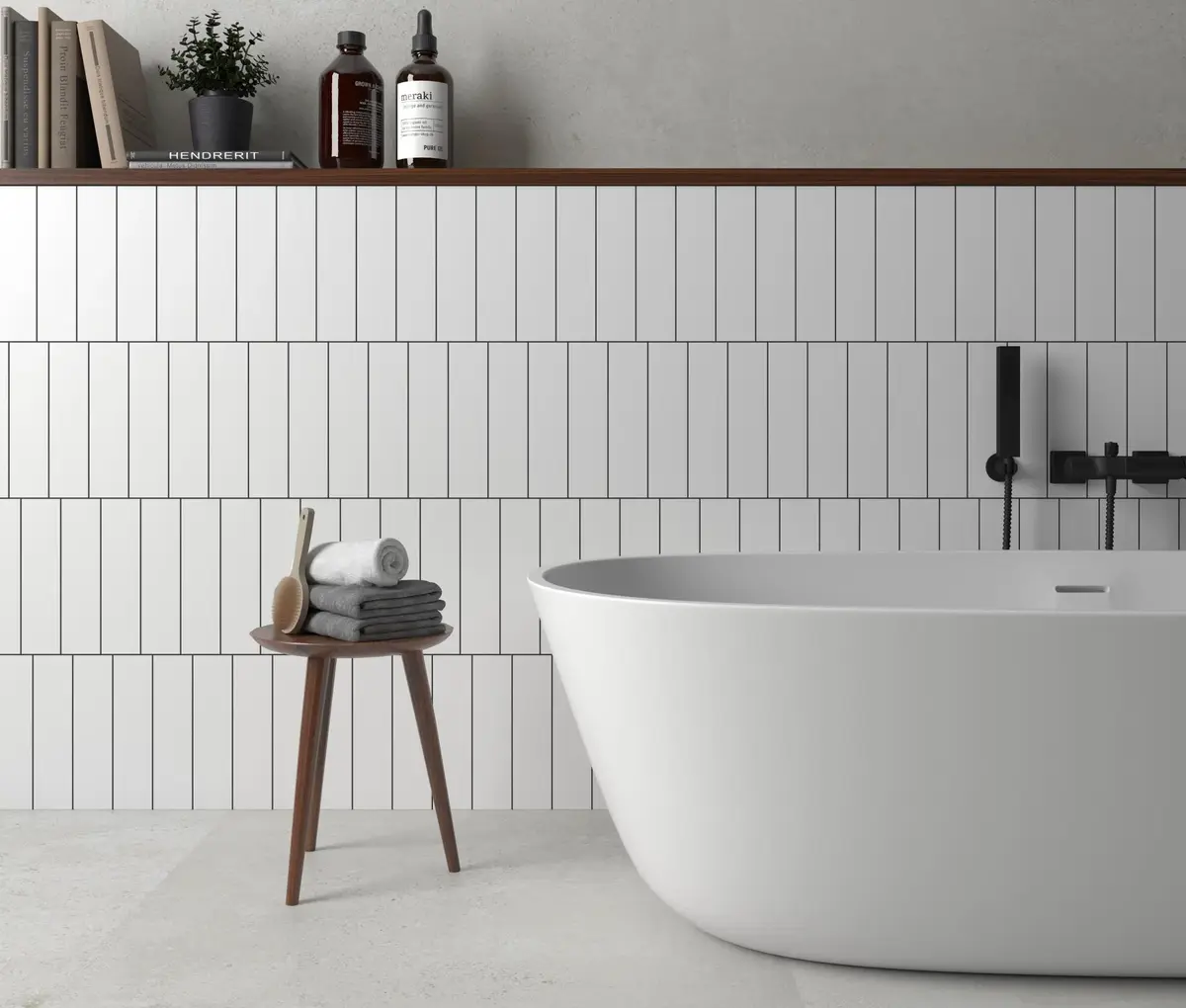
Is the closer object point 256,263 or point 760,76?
point 256,263

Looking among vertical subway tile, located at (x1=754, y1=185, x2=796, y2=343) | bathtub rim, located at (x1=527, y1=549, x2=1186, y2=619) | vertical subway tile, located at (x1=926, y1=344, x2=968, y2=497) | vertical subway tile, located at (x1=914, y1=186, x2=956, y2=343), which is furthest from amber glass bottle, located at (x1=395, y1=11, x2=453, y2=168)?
vertical subway tile, located at (x1=926, y1=344, x2=968, y2=497)

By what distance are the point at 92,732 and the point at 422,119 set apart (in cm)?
145

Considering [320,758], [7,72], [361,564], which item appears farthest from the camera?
[7,72]

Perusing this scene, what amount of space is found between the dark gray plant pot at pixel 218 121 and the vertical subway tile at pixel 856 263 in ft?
3.96

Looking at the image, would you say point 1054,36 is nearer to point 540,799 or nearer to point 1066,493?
point 1066,493

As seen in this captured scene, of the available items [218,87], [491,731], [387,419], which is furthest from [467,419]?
[218,87]

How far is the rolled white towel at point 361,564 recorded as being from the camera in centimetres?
175

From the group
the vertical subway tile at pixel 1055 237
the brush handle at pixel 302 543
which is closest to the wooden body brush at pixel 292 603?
the brush handle at pixel 302 543

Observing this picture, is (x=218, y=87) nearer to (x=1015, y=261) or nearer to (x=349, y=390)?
(x=349, y=390)

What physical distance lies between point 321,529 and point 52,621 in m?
0.60

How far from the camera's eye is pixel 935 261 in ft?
7.26

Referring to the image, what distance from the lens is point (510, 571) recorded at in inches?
87.8

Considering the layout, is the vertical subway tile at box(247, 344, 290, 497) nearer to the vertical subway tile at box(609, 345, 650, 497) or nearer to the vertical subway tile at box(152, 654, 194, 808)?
the vertical subway tile at box(152, 654, 194, 808)

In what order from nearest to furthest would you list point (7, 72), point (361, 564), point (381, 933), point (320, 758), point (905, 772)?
point (905, 772) → point (381, 933) → point (361, 564) → point (320, 758) → point (7, 72)
